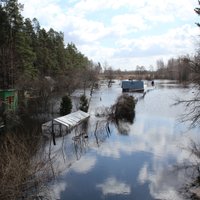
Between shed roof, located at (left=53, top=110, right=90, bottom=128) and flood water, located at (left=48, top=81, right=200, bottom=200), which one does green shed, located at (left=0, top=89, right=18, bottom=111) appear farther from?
flood water, located at (left=48, top=81, right=200, bottom=200)

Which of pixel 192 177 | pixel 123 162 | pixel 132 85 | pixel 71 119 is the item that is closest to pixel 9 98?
pixel 71 119

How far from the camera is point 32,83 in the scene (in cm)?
5344

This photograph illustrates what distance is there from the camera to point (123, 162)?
81.4 ft

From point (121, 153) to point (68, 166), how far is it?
5409 mm

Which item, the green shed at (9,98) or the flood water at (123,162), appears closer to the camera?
the flood water at (123,162)

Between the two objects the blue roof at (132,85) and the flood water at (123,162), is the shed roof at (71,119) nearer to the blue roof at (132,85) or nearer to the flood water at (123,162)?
the flood water at (123,162)

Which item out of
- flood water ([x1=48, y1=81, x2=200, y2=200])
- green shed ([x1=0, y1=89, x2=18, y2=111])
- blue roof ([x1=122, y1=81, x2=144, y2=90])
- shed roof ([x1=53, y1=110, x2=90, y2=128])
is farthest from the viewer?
blue roof ([x1=122, y1=81, x2=144, y2=90])

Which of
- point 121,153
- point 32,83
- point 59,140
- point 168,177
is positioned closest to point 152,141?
point 121,153

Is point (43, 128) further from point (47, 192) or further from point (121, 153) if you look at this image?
point (47, 192)

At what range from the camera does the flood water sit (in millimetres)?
19047

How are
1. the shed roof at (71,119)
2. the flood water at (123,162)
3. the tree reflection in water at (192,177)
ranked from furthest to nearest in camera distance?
the shed roof at (71,119) < the flood water at (123,162) < the tree reflection in water at (192,177)

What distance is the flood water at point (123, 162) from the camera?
19.0 meters

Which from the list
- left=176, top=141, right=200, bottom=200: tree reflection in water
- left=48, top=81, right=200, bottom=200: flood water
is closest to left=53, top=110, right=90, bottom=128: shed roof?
left=48, top=81, right=200, bottom=200: flood water

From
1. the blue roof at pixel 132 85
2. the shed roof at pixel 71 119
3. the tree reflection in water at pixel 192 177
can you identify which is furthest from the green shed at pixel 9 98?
the blue roof at pixel 132 85
